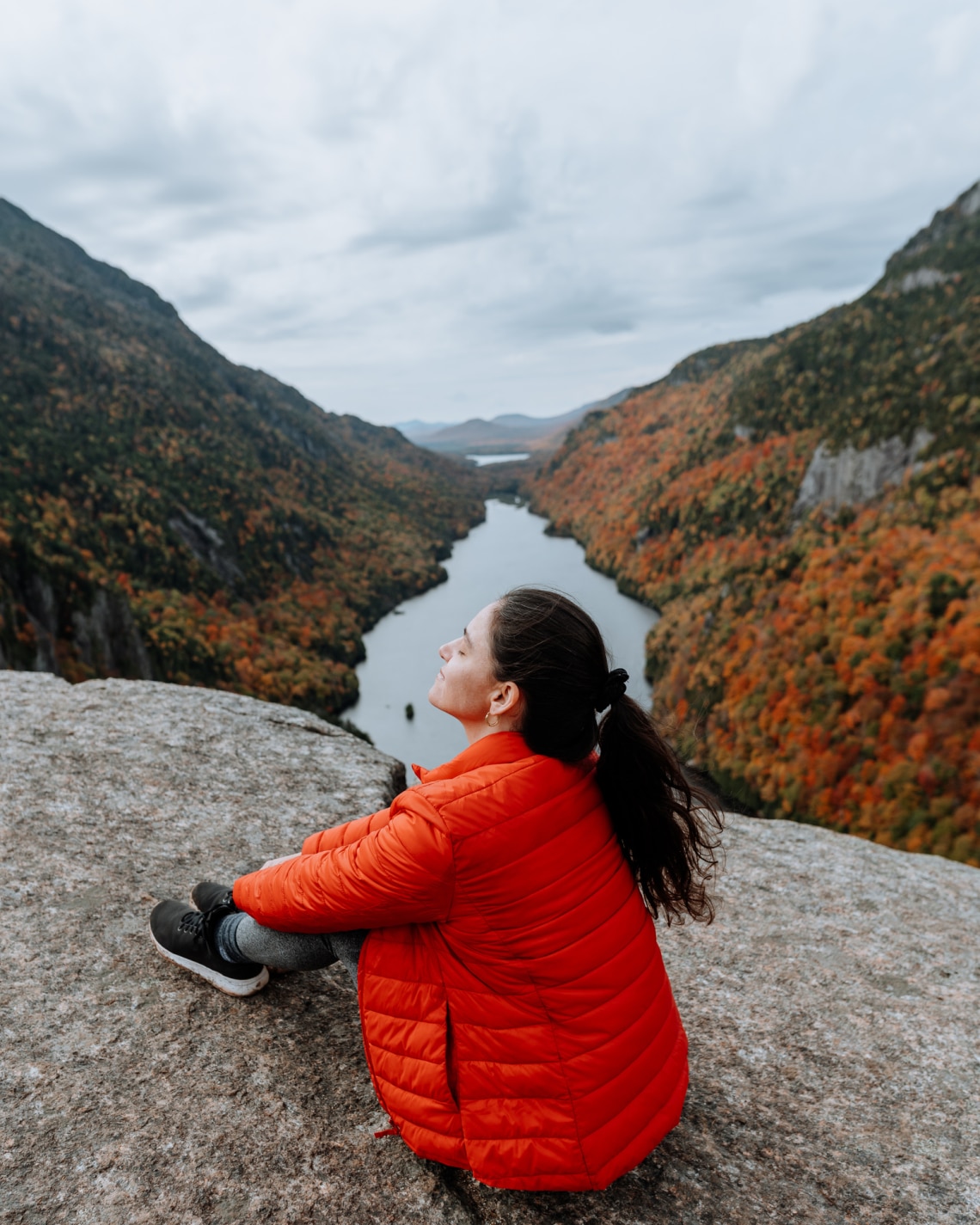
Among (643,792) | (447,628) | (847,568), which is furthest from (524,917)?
(447,628)

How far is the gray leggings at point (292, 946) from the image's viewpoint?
7.93 ft

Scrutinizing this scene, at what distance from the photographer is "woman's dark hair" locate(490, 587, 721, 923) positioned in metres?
2.04

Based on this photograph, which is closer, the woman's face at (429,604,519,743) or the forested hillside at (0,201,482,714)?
the woman's face at (429,604,519,743)

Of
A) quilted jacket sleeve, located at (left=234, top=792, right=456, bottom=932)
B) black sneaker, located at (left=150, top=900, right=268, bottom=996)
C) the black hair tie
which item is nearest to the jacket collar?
quilted jacket sleeve, located at (left=234, top=792, right=456, bottom=932)

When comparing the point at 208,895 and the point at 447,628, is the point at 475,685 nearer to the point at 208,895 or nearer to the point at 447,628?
the point at 208,895

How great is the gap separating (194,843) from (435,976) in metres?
2.88

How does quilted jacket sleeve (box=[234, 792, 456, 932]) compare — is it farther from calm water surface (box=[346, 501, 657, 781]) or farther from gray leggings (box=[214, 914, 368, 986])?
calm water surface (box=[346, 501, 657, 781])

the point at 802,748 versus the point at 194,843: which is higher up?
the point at 194,843

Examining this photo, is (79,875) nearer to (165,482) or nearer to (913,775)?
(913,775)

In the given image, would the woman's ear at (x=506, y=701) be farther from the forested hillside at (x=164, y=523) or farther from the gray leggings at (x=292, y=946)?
the forested hillside at (x=164, y=523)

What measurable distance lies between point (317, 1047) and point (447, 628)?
6130 cm

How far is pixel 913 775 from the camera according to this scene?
109 ft

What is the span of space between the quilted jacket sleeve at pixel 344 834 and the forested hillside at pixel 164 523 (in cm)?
2141

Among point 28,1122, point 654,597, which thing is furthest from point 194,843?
point 654,597
